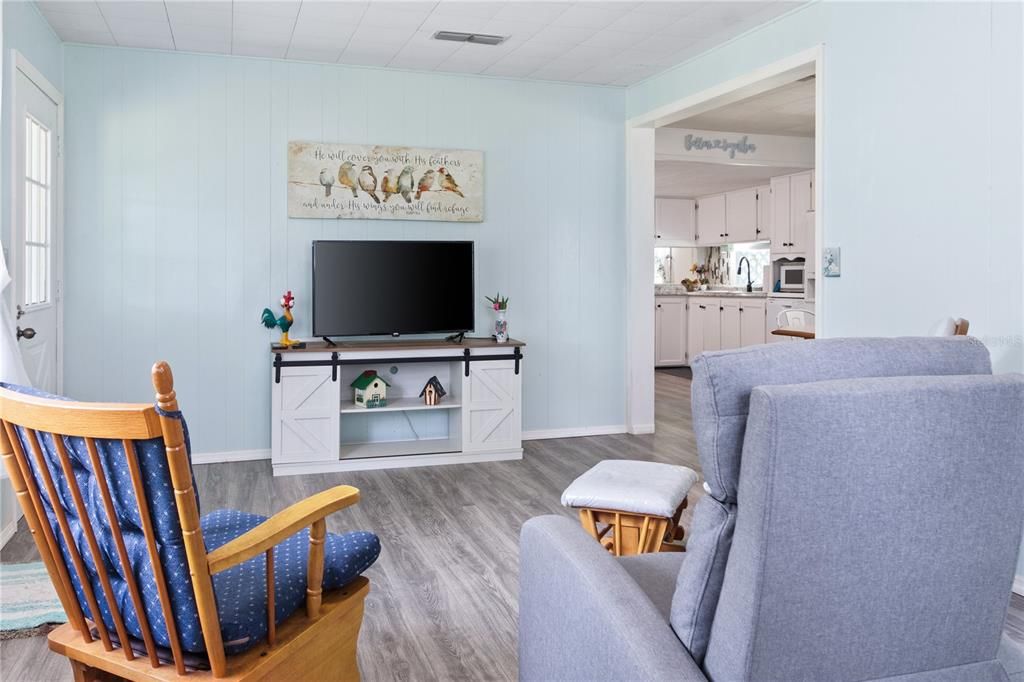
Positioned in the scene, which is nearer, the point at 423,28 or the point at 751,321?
the point at 423,28

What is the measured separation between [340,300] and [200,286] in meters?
0.88

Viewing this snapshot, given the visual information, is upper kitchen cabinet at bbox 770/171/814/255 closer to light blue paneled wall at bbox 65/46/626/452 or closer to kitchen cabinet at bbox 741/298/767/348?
kitchen cabinet at bbox 741/298/767/348

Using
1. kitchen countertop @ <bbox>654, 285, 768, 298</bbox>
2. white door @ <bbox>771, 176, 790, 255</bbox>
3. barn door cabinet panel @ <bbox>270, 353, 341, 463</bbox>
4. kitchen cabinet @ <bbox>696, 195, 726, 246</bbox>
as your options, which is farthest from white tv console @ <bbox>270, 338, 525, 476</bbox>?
kitchen cabinet @ <bbox>696, 195, 726, 246</bbox>

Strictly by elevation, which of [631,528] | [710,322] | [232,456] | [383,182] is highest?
[383,182]

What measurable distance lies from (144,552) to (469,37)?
376 centimetres

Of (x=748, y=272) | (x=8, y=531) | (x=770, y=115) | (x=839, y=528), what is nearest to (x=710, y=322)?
(x=748, y=272)

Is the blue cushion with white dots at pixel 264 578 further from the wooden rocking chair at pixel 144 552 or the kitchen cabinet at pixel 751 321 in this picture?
the kitchen cabinet at pixel 751 321

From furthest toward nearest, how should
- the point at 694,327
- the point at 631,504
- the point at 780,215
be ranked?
the point at 694,327, the point at 780,215, the point at 631,504

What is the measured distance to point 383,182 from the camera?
17.3 feet

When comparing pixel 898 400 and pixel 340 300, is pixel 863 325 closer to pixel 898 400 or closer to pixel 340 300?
pixel 898 400

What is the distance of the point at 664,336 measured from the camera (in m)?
10.3

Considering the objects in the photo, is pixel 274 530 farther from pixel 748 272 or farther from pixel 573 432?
pixel 748 272

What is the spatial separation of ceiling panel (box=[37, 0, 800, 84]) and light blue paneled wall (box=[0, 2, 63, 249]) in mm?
97

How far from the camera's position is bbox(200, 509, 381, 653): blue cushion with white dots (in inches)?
64.7
